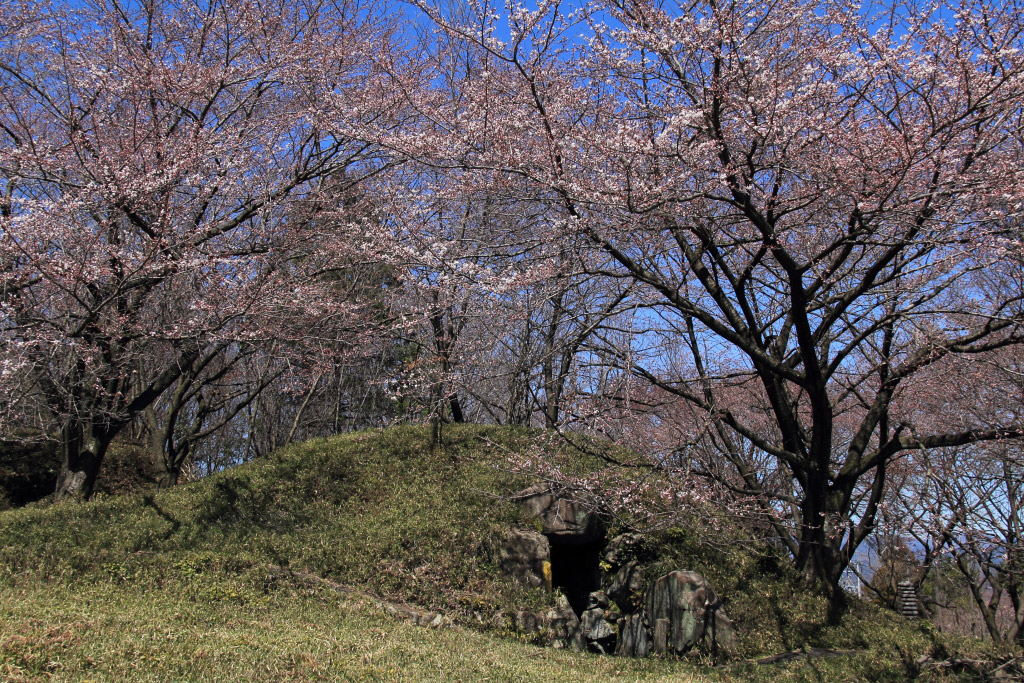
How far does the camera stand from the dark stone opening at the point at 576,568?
30.9 feet

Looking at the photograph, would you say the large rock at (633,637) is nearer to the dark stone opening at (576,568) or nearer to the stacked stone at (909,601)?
the dark stone opening at (576,568)

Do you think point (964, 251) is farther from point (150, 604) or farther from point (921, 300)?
point (150, 604)

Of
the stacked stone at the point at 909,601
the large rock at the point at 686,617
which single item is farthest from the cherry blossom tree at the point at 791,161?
the stacked stone at the point at 909,601

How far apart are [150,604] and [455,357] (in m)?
6.03

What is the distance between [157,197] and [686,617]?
8.55 meters

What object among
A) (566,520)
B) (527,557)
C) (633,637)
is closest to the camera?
(633,637)

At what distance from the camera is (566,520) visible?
9.47 meters

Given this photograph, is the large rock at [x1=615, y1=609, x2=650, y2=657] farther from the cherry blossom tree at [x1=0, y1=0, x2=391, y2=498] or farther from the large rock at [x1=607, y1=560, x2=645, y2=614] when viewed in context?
the cherry blossom tree at [x1=0, y1=0, x2=391, y2=498]

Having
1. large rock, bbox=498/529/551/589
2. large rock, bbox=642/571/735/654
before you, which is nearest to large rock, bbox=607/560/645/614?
large rock, bbox=642/571/735/654

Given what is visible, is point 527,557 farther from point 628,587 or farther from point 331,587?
point 331,587

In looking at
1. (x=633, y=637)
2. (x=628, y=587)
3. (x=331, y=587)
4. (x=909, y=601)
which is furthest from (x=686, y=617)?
(x=909, y=601)

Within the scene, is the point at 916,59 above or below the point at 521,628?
above

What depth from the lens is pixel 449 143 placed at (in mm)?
7344

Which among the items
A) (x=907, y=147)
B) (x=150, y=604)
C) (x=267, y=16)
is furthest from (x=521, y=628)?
(x=267, y=16)
